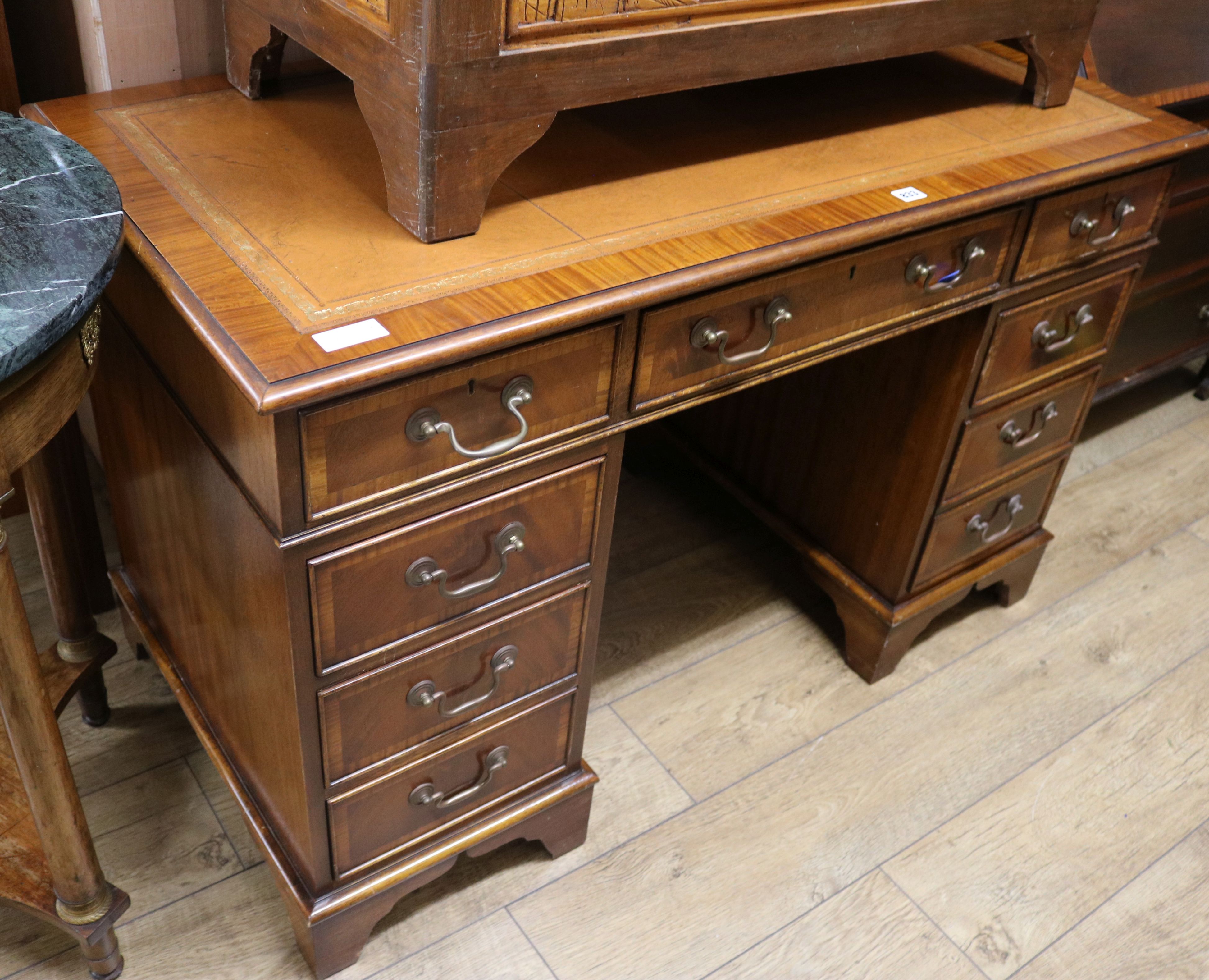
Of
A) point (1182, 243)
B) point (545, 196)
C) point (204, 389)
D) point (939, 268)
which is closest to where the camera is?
point (204, 389)

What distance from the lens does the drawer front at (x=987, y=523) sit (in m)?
1.69

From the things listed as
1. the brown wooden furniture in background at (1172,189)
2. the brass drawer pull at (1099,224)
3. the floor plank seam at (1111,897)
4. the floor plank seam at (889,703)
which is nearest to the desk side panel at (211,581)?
the floor plank seam at (889,703)

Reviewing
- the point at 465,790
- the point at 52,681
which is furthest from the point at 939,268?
the point at 52,681

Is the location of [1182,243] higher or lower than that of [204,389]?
lower

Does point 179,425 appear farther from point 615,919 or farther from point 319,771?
point 615,919

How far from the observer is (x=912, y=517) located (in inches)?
64.6

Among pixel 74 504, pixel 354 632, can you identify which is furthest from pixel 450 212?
pixel 74 504

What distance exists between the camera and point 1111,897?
153 centimetres

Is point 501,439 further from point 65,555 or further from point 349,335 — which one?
point 65,555

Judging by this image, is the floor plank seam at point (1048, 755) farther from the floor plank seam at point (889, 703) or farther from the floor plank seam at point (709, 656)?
the floor plank seam at point (709, 656)

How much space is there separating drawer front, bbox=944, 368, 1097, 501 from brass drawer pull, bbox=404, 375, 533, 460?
0.80 m

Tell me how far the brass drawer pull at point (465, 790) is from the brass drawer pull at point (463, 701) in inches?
4.1

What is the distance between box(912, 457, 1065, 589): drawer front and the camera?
66.5 inches

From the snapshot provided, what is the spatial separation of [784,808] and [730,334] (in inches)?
30.9
